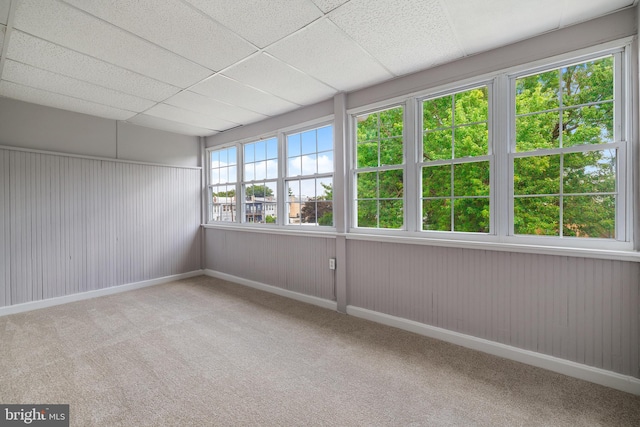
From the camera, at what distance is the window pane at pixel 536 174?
2475mm

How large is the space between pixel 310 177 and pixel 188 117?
208cm

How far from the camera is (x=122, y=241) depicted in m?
4.35

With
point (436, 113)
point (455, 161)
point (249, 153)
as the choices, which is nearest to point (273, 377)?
point (455, 161)

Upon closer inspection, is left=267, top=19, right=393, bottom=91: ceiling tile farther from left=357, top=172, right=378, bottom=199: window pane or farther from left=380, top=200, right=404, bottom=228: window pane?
left=380, top=200, right=404, bottom=228: window pane

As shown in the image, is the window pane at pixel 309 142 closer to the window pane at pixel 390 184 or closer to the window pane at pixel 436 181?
the window pane at pixel 390 184

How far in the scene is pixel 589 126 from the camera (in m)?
2.22

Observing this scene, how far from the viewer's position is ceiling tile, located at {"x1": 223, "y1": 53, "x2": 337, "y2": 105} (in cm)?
267

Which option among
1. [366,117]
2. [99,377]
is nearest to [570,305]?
[366,117]

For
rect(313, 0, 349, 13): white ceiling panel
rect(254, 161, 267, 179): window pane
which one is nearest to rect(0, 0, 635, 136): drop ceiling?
rect(313, 0, 349, 13): white ceiling panel

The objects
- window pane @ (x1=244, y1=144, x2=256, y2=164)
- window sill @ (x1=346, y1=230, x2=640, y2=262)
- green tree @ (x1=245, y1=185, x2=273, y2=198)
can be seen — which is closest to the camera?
window sill @ (x1=346, y1=230, x2=640, y2=262)

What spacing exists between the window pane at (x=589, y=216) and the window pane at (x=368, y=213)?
1670mm

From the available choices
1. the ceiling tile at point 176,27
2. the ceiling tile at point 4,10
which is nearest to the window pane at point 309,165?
the ceiling tile at point 176,27

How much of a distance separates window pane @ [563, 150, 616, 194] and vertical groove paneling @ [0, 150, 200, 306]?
533 cm

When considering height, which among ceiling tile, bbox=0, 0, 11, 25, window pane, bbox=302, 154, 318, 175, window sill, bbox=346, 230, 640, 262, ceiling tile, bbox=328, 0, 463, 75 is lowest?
window sill, bbox=346, 230, 640, 262
